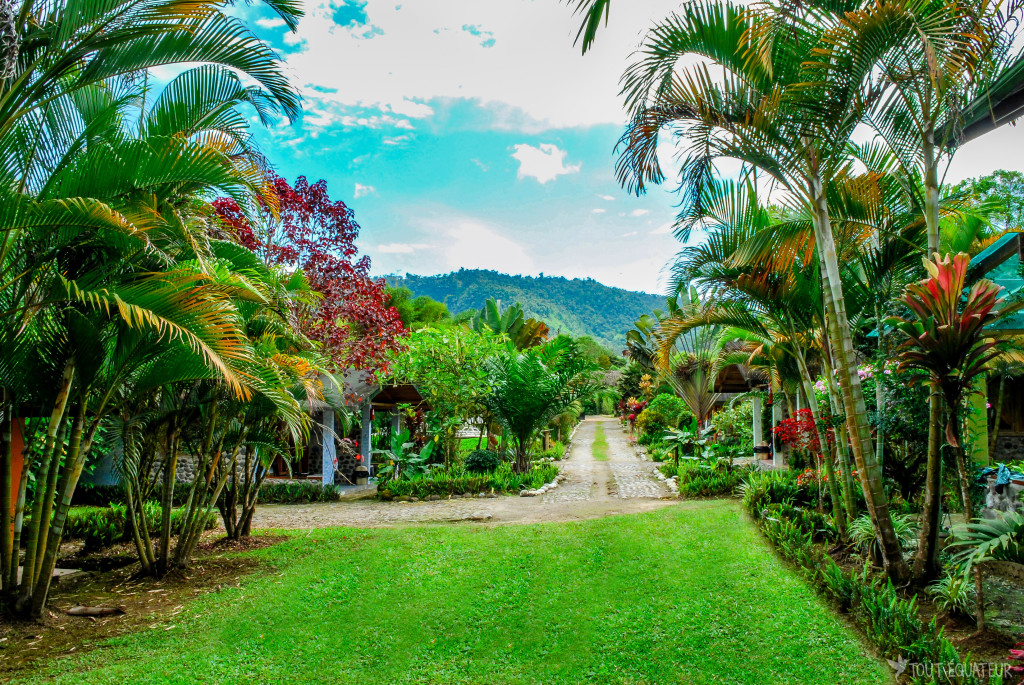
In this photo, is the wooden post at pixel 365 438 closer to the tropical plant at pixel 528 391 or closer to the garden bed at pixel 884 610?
the tropical plant at pixel 528 391

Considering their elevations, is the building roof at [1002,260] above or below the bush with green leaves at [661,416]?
above

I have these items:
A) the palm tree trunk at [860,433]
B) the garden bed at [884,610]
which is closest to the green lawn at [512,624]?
the garden bed at [884,610]

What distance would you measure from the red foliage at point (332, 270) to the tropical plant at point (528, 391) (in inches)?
98.6

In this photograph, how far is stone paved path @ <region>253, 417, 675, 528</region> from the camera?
954 cm

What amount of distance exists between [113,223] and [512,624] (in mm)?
3837

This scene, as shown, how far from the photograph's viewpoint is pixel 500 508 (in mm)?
10484

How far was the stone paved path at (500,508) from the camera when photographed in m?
9.54

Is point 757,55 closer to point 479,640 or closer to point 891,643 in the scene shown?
point 891,643

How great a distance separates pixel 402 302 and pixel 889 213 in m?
28.9

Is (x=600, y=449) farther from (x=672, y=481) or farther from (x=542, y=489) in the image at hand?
(x=542, y=489)

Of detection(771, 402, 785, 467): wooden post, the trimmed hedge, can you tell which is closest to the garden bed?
the trimmed hedge

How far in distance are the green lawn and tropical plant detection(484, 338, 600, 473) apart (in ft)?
21.2

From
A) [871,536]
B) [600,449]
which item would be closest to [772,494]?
[871,536]

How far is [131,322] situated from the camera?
3660 millimetres
